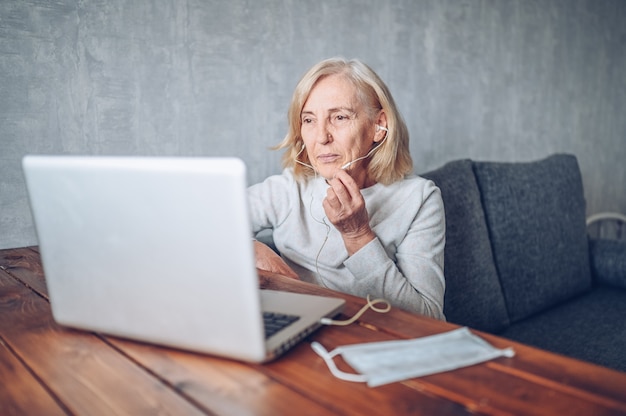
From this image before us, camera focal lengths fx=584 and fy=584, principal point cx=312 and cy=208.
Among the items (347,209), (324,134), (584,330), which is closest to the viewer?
(347,209)

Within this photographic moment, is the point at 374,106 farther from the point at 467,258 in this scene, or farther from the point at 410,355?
the point at 410,355

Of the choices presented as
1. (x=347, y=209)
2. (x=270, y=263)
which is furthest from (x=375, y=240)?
(x=270, y=263)

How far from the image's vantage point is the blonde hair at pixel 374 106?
1507 mm

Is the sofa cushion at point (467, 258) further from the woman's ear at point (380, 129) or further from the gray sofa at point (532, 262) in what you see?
the woman's ear at point (380, 129)

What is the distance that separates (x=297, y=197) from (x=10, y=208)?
734 mm

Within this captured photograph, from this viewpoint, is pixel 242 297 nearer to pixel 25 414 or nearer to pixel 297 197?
pixel 25 414

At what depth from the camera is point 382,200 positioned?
4.99 ft

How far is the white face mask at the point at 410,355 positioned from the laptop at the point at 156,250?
9 cm

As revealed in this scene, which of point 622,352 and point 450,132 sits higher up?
point 450,132

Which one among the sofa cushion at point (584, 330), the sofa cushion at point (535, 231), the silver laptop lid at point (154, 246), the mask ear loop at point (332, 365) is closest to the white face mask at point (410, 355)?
the mask ear loop at point (332, 365)

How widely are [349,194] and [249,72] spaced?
26.3 inches

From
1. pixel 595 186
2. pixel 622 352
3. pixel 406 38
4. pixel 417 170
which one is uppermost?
pixel 406 38

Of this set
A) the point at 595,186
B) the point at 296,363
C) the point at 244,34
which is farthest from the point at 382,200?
the point at 595,186

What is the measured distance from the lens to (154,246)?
712 mm
